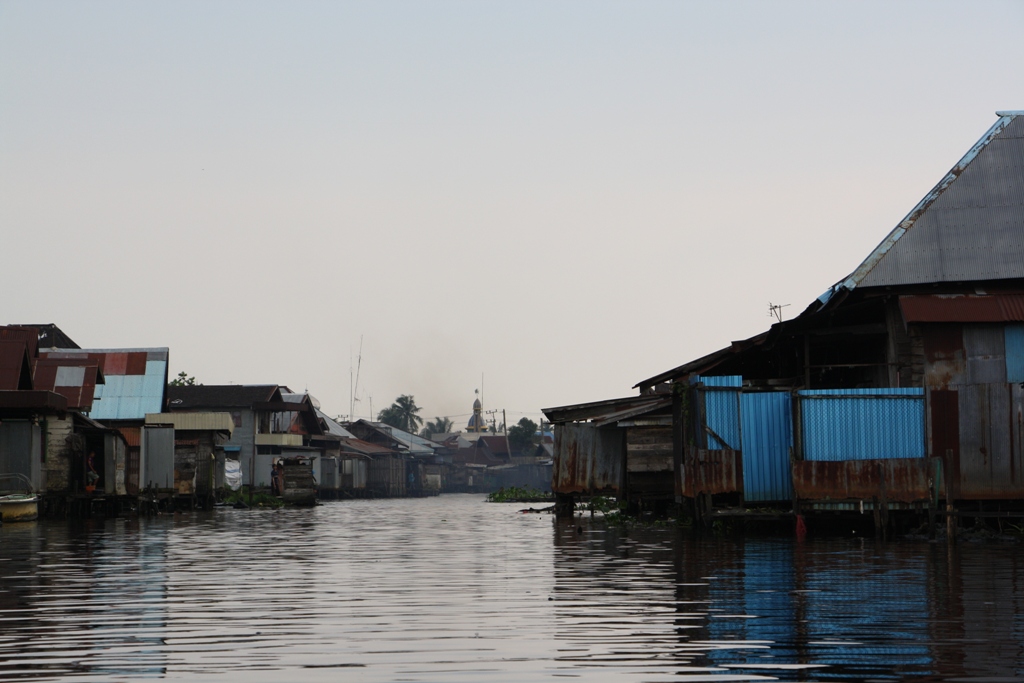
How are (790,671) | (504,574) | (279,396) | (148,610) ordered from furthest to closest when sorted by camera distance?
(279,396) < (504,574) < (148,610) < (790,671)

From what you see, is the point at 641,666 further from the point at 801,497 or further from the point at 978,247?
the point at 978,247

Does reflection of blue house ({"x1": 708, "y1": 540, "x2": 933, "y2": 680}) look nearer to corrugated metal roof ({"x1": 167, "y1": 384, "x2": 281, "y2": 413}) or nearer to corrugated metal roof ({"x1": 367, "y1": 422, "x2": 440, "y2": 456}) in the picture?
corrugated metal roof ({"x1": 167, "y1": 384, "x2": 281, "y2": 413})

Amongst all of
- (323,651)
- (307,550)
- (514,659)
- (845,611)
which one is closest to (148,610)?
(323,651)

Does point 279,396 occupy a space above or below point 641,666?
above

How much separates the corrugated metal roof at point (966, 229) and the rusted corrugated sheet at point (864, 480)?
348 cm

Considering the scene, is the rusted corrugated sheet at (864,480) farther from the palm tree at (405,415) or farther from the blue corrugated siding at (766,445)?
the palm tree at (405,415)

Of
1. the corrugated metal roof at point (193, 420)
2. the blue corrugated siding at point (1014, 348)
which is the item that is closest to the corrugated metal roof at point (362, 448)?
the corrugated metal roof at point (193, 420)

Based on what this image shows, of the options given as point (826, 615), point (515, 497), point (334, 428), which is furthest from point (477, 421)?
point (826, 615)

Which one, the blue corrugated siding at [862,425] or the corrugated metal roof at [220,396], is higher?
the corrugated metal roof at [220,396]

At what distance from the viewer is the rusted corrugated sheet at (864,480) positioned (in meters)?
21.5

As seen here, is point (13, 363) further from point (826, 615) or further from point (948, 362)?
point (826, 615)

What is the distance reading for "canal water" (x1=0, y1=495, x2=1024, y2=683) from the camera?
7621 mm

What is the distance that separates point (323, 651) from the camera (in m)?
8.38

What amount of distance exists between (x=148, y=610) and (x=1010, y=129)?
2047cm
